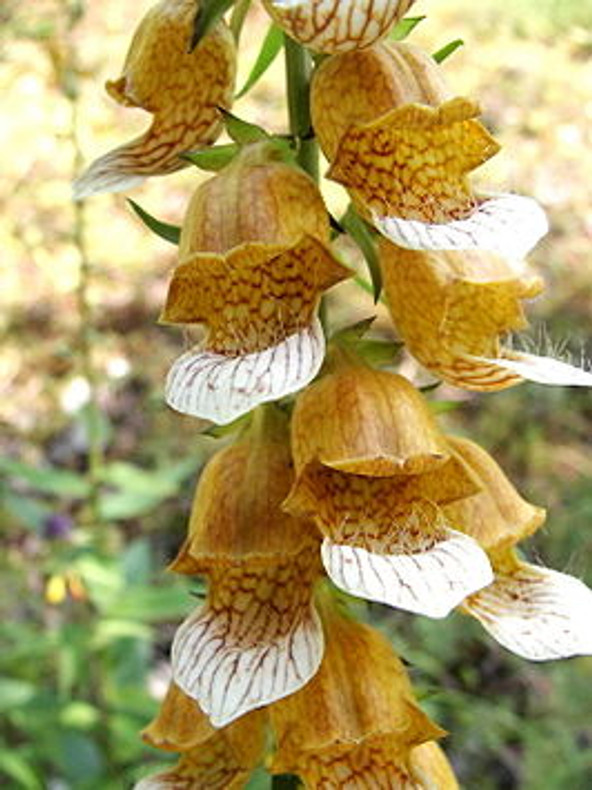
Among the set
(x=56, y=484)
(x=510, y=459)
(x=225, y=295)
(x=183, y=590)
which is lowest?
(x=510, y=459)

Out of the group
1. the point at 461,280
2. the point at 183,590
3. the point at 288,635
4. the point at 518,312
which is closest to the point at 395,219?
the point at 461,280

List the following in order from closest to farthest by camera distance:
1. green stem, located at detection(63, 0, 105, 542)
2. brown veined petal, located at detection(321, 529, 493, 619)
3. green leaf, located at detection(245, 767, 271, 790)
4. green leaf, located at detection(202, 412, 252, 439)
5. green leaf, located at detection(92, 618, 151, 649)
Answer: brown veined petal, located at detection(321, 529, 493, 619), green leaf, located at detection(202, 412, 252, 439), green leaf, located at detection(245, 767, 271, 790), green stem, located at detection(63, 0, 105, 542), green leaf, located at detection(92, 618, 151, 649)

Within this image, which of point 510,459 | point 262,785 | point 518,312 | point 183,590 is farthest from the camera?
point 510,459

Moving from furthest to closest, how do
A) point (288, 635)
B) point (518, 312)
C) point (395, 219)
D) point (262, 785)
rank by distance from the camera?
point (262, 785), point (518, 312), point (288, 635), point (395, 219)

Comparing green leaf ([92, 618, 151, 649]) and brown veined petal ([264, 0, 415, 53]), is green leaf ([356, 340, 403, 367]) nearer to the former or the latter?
brown veined petal ([264, 0, 415, 53])

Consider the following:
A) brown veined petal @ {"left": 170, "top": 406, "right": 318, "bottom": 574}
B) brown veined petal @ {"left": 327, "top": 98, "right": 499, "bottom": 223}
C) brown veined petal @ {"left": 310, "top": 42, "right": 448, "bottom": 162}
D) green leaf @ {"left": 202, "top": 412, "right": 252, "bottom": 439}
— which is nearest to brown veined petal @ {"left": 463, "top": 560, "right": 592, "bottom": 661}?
brown veined petal @ {"left": 170, "top": 406, "right": 318, "bottom": 574}

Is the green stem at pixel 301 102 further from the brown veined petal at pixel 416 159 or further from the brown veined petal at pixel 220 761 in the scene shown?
the brown veined petal at pixel 220 761

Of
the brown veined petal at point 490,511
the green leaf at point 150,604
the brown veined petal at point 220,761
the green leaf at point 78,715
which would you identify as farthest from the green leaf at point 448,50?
the green leaf at point 78,715

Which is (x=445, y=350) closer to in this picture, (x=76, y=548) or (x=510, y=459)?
(x=76, y=548)
